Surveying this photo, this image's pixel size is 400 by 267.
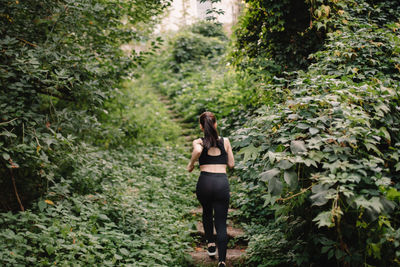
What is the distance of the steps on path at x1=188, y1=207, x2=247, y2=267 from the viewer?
12.8 feet

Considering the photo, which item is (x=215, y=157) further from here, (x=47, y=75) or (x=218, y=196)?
(x=47, y=75)

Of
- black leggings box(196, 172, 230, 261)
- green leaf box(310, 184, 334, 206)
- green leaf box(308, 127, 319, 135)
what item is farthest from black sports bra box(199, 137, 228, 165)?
green leaf box(310, 184, 334, 206)

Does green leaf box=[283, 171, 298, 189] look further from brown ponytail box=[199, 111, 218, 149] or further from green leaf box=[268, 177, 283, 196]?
brown ponytail box=[199, 111, 218, 149]

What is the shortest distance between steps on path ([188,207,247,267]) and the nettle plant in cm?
100

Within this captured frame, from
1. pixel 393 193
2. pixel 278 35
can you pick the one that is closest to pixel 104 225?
pixel 393 193

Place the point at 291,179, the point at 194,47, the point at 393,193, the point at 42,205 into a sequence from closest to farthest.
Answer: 1. the point at 393,193
2. the point at 291,179
3. the point at 42,205
4. the point at 194,47

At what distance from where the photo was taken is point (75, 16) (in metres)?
4.68

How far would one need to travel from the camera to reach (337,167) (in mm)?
2217

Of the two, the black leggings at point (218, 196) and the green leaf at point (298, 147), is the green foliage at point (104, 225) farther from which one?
the green leaf at point (298, 147)

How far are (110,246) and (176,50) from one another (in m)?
12.1

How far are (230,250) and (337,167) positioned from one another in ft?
8.32

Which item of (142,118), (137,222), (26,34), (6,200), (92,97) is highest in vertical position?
(26,34)

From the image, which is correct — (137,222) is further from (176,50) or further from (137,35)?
(176,50)

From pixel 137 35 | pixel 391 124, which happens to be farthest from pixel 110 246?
pixel 137 35
